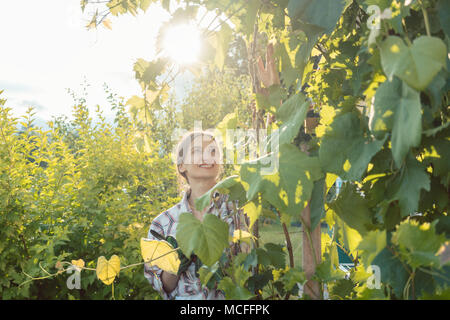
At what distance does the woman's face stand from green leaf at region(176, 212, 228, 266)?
4.43 feet

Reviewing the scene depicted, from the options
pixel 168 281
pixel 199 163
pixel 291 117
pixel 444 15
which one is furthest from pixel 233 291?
pixel 199 163

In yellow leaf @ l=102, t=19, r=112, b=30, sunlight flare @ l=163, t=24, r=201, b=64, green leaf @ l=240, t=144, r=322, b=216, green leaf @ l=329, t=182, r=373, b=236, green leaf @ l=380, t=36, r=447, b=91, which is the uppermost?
yellow leaf @ l=102, t=19, r=112, b=30

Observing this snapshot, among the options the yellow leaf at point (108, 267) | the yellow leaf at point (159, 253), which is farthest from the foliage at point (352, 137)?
the yellow leaf at point (108, 267)

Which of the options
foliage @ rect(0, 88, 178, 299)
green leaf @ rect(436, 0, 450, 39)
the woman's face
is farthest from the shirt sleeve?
green leaf @ rect(436, 0, 450, 39)

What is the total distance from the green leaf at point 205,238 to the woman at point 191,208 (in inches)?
41.1

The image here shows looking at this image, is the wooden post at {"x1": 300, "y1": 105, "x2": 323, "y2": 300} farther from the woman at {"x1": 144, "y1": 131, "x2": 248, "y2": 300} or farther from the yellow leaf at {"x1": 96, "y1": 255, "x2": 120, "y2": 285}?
the woman at {"x1": 144, "y1": 131, "x2": 248, "y2": 300}

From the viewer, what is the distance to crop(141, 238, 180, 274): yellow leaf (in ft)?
3.93

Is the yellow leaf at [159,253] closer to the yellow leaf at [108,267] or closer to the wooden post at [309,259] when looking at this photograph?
the yellow leaf at [108,267]

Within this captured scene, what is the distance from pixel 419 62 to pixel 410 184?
324mm

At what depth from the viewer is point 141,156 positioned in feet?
14.0

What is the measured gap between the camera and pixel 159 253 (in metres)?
1.23

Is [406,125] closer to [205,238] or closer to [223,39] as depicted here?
[205,238]
